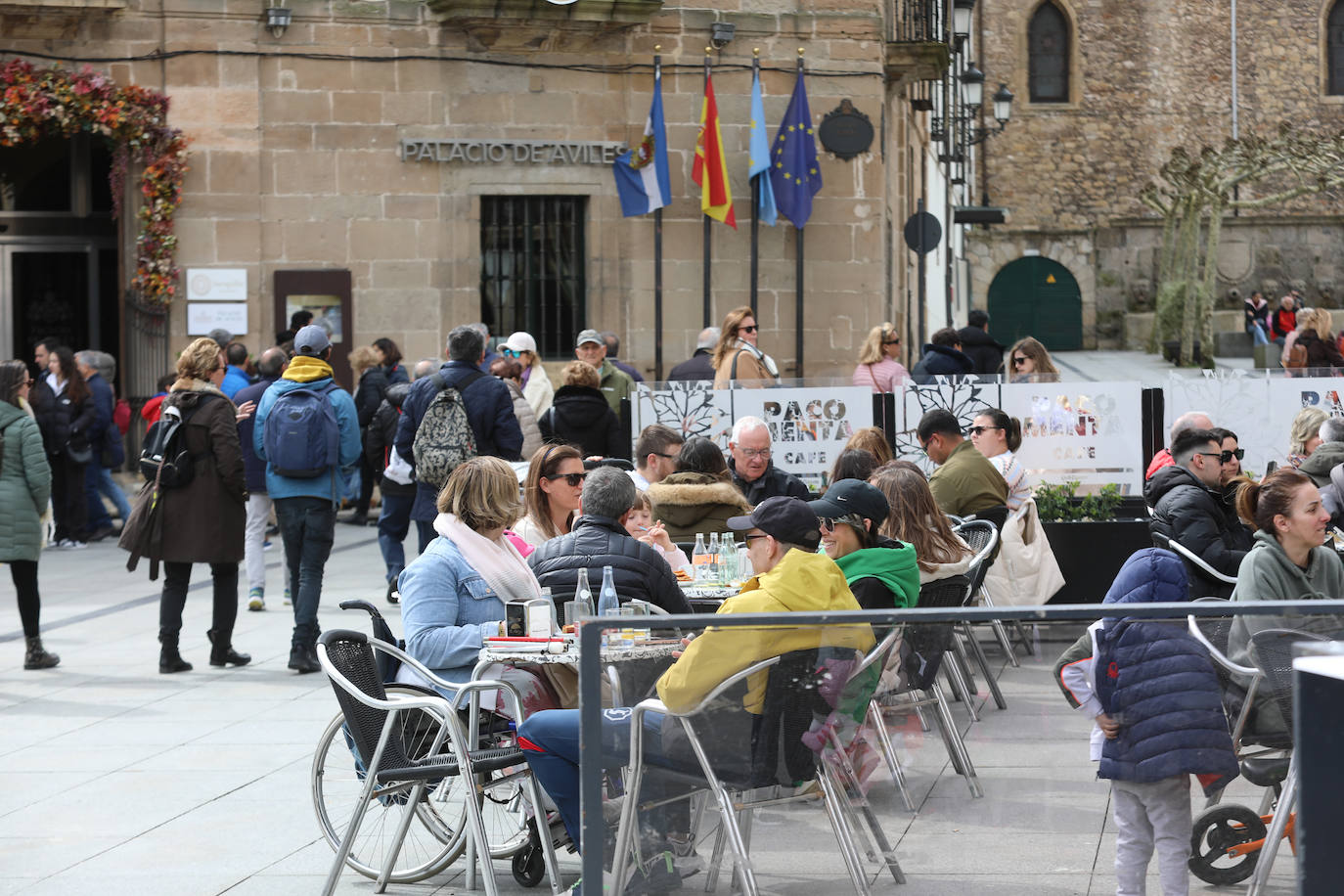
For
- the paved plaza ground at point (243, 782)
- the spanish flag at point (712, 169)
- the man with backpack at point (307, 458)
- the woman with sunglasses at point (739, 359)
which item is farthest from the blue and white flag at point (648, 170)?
the man with backpack at point (307, 458)

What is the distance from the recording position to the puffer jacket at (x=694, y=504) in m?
8.23

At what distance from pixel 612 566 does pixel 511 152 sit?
1125 cm

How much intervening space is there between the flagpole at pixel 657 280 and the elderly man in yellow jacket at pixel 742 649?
10.8 m

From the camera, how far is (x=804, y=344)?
16.9 meters

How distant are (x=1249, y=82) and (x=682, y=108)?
108 ft

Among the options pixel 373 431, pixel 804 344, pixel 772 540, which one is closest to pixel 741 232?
pixel 804 344

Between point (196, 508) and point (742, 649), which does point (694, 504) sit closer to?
point (196, 508)

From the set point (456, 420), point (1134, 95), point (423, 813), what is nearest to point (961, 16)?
point (456, 420)

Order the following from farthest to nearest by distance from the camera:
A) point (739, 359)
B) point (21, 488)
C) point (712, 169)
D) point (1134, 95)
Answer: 1. point (1134, 95)
2. point (712, 169)
3. point (739, 359)
4. point (21, 488)

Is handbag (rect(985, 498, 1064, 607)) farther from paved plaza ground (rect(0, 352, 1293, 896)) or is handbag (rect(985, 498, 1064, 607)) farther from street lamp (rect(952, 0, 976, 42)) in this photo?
street lamp (rect(952, 0, 976, 42))

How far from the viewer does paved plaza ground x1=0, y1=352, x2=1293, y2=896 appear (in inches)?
151

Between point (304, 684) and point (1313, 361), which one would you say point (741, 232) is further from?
point (304, 684)

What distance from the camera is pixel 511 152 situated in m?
16.6

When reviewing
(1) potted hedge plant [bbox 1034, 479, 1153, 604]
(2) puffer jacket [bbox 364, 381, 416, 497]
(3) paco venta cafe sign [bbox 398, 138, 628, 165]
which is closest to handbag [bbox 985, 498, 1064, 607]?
(1) potted hedge plant [bbox 1034, 479, 1153, 604]
